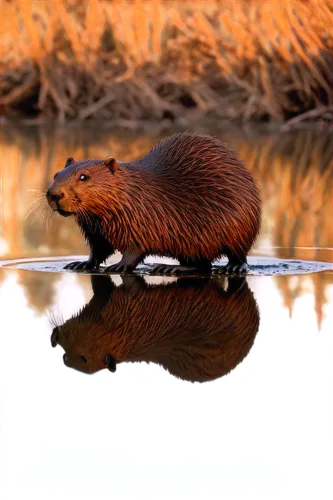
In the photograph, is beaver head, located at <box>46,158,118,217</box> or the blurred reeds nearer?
beaver head, located at <box>46,158,118,217</box>

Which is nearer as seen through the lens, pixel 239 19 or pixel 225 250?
pixel 225 250

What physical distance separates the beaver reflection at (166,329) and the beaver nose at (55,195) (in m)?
0.52

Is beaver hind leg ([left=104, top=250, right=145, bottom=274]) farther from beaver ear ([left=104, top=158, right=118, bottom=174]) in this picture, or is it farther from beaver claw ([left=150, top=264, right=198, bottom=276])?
beaver ear ([left=104, top=158, right=118, bottom=174])

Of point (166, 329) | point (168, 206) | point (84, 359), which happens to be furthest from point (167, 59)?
point (84, 359)

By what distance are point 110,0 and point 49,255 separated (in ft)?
39.8

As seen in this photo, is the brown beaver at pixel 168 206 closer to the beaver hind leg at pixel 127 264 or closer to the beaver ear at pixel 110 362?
the beaver hind leg at pixel 127 264

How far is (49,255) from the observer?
725 cm

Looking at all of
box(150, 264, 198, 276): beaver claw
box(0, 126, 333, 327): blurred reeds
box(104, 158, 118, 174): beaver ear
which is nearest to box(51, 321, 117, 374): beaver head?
box(0, 126, 333, 327): blurred reeds

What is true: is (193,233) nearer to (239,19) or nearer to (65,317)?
(65,317)

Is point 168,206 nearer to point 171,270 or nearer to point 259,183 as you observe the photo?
point 171,270

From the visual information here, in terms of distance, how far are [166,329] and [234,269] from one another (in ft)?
6.55

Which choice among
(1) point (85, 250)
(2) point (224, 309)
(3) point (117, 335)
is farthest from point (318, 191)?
(3) point (117, 335)

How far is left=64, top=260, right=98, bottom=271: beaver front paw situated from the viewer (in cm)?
676

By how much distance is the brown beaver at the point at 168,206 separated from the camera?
A: 665cm
